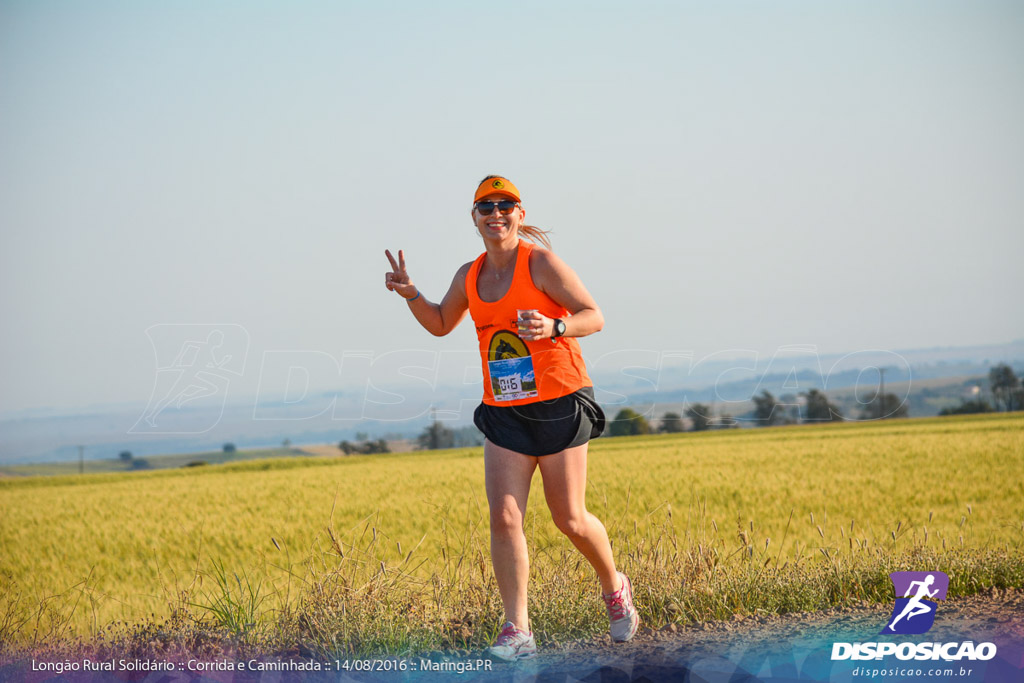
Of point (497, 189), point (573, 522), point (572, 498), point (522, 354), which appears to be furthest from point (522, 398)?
point (497, 189)

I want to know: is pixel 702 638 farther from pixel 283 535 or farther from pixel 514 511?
pixel 283 535

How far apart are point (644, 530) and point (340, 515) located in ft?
18.0

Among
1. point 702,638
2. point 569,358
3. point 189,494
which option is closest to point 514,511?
point 569,358

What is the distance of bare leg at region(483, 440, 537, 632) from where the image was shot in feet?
12.9

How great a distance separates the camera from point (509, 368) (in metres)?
4.00

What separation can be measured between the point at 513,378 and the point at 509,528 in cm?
68

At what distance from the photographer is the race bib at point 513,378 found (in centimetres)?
397

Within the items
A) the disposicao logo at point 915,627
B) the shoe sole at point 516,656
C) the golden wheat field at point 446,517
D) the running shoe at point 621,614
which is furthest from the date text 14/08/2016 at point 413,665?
the disposicao logo at point 915,627

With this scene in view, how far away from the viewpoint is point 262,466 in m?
22.6

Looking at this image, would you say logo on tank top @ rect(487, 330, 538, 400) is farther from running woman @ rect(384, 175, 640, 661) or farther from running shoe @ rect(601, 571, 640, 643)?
running shoe @ rect(601, 571, 640, 643)

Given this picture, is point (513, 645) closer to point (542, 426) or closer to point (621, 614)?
point (621, 614)

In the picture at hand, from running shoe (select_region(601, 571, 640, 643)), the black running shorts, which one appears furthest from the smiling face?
running shoe (select_region(601, 571, 640, 643))

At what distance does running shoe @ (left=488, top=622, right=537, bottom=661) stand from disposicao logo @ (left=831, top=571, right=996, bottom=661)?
1372mm

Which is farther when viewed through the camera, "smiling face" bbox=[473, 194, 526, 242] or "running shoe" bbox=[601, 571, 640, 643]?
"running shoe" bbox=[601, 571, 640, 643]
